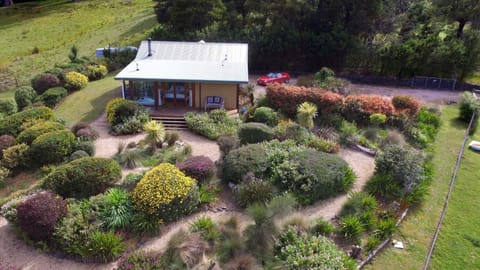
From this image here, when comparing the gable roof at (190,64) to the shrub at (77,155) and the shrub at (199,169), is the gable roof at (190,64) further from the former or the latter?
the shrub at (199,169)

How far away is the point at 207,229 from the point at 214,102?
11569 millimetres

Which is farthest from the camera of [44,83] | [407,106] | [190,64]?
[44,83]

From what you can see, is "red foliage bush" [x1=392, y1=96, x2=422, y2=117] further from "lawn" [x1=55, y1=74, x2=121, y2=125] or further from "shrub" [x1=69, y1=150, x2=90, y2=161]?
"lawn" [x1=55, y1=74, x2=121, y2=125]

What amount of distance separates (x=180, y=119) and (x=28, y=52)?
77.5 ft

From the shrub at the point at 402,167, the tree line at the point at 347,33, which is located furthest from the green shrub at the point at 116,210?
the tree line at the point at 347,33

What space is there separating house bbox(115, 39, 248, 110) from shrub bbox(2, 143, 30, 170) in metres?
7.00

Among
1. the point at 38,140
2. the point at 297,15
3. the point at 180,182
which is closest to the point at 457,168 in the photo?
the point at 180,182

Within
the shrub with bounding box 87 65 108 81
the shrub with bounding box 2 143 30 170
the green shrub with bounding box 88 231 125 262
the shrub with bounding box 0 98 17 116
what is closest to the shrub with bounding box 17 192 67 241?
the green shrub with bounding box 88 231 125 262

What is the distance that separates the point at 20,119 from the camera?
17000mm

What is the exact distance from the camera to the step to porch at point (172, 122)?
62.4 feet

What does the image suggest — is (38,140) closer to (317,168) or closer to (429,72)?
(317,168)

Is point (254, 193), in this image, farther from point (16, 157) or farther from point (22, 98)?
point (22, 98)

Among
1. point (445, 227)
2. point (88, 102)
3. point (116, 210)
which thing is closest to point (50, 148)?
point (116, 210)

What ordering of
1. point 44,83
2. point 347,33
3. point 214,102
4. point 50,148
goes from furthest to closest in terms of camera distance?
point 347,33 → point 44,83 → point 214,102 → point 50,148
